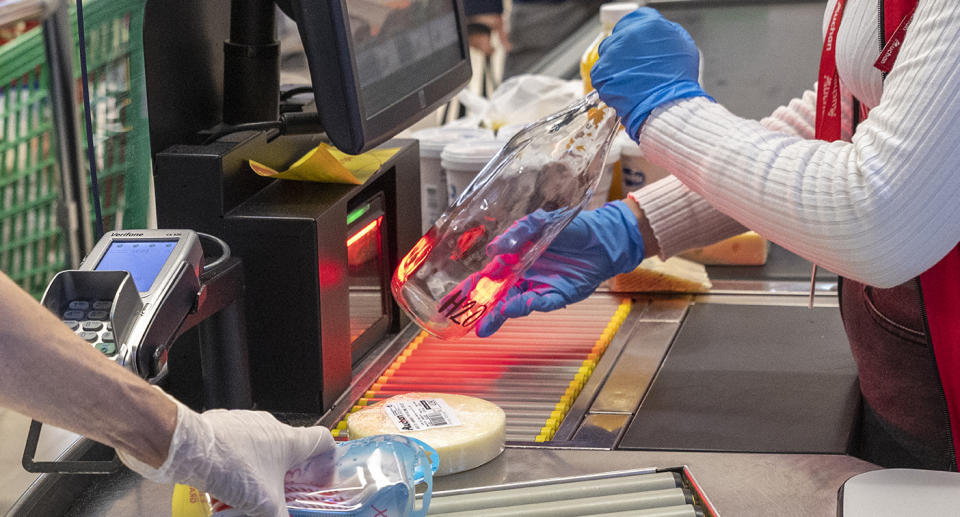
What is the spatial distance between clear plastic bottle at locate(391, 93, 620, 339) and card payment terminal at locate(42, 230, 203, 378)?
0.40 m

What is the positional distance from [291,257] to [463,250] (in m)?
0.27

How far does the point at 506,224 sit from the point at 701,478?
499mm

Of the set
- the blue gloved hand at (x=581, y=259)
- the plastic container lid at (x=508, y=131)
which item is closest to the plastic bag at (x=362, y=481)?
the blue gloved hand at (x=581, y=259)

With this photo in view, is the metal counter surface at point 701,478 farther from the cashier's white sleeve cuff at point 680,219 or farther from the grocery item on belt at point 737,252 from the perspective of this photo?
the grocery item on belt at point 737,252

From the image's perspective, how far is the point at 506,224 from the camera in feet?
4.98

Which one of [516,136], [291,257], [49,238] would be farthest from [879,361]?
[49,238]

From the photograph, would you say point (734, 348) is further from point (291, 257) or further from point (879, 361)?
point (291, 257)

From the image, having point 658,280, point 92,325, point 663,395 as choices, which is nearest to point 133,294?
point 92,325

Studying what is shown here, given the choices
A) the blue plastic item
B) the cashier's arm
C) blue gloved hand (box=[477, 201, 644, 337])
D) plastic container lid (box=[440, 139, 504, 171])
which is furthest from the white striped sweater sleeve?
the cashier's arm

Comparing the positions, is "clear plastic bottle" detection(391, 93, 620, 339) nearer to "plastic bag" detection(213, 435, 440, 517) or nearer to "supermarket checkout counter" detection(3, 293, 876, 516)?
"supermarket checkout counter" detection(3, 293, 876, 516)

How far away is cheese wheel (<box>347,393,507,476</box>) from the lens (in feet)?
3.96

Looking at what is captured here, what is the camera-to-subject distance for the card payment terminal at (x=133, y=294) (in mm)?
983

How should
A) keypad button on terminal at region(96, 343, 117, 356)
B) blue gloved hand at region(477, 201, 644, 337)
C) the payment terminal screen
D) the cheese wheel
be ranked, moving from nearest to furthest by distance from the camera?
keypad button on terminal at region(96, 343, 117, 356) → the payment terminal screen → the cheese wheel → blue gloved hand at region(477, 201, 644, 337)

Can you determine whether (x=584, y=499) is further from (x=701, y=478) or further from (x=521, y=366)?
(x=521, y=366)
